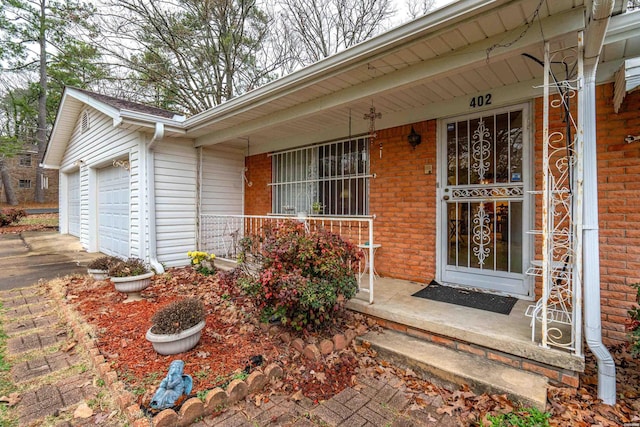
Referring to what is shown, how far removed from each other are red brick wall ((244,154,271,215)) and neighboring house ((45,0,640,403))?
40 mm

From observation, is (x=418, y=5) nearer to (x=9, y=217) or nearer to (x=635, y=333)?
(x=635, y=333)

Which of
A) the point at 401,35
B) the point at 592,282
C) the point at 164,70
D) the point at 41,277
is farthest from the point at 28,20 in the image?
the point at 592,282

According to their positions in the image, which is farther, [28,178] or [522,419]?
[28,178]

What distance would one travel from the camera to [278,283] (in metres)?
2.78

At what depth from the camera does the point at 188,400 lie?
2045mm

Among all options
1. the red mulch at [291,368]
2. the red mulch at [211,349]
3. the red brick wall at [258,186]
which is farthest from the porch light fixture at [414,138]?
the red brick wall at [258,186]

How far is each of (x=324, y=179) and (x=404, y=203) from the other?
5.55ft

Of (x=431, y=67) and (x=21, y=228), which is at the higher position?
(x=431, y=67)

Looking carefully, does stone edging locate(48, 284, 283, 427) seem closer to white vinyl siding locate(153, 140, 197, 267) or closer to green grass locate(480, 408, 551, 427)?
green grass locate(480, 408, 551, 427)

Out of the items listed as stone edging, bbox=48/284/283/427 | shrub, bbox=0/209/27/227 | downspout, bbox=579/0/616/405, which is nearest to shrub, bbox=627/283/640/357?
downspout, bbox=579/0/616/405

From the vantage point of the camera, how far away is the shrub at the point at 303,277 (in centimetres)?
273

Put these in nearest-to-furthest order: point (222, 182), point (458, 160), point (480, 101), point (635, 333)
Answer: point (635, 333) < point (480, 101) < point (458, 160) < point (222, 182)

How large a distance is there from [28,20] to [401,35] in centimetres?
2253

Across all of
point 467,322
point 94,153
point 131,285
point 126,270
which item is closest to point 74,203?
point 94,153
